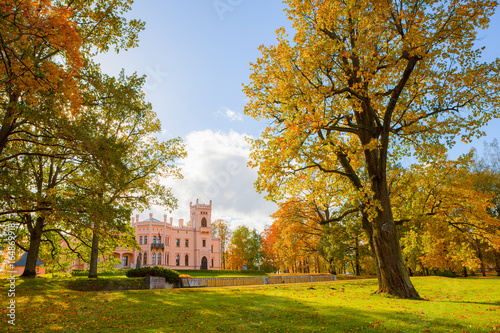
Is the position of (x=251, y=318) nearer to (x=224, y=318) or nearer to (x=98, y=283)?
(x=224, y=318)

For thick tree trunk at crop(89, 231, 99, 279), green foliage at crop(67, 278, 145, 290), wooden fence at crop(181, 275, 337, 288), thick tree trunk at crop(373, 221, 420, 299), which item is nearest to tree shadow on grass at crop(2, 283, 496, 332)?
thick tree trunk at crop(373, 221, 420, 299)

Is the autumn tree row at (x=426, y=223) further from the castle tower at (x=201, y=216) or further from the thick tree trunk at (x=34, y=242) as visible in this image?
the castle tower at (x=201, y=216)

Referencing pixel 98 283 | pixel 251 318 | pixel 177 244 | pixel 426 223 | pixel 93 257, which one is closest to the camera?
pixel 251 318

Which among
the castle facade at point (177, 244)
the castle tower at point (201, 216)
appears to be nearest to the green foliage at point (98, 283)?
the castle facade at point (177, 244)

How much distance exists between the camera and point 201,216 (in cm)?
6512

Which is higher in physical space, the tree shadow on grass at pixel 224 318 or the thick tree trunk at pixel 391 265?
the thick tree trunk at pixel 391 265

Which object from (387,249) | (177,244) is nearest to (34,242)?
(387,249)

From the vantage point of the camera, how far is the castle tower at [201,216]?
6425cm

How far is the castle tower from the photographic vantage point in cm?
6425

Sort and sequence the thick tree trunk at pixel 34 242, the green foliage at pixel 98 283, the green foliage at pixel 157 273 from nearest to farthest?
the green foliage at pixel 98 283 → the thick tree trunk at pixel 34 242 → the green foliage at pixel 157 273

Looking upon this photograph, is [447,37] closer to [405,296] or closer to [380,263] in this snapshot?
[380,263]

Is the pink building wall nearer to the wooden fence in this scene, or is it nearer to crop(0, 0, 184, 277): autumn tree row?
the wooden fence

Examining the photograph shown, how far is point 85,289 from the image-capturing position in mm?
16656

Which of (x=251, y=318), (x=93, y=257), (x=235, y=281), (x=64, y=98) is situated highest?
(x=64, y=98)
